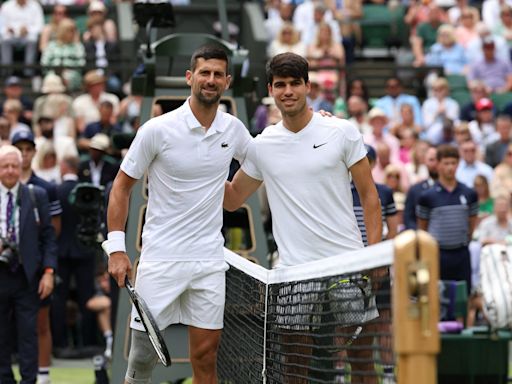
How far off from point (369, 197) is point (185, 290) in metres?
1.20

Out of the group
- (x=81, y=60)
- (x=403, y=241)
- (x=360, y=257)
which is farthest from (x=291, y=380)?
(x=81, y=60)

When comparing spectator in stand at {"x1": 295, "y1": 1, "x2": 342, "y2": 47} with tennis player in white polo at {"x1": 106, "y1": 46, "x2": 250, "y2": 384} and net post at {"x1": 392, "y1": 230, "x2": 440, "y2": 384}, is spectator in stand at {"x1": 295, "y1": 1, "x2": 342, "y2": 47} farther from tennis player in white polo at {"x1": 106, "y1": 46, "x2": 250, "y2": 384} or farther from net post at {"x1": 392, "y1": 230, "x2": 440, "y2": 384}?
net post at {"x1": 392, "y1": 230, "x2": 440, "y2": 384}

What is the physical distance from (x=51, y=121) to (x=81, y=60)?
3605mm

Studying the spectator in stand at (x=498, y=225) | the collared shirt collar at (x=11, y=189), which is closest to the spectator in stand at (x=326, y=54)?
the spectator in stand at (x=498, y=225)

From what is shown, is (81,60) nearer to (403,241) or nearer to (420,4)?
(420,4)

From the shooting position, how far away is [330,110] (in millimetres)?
18703

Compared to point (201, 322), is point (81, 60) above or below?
above

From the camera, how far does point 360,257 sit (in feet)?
21.9

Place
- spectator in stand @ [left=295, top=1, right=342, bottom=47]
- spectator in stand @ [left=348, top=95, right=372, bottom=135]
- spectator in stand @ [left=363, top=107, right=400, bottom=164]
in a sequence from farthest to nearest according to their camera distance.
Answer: spectator in stand @ [left=295, top=1, right=342, bottom=47] < spectator in stand @ [left=348, top=95, right=372, bottom=135] < spectator in stand @ [left=363, top=107, right=400, bottom=164]

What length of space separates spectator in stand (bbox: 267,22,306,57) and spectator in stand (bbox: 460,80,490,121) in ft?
8.62

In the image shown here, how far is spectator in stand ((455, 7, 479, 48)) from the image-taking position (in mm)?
24328

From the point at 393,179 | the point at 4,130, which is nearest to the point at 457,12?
the point at 393,179

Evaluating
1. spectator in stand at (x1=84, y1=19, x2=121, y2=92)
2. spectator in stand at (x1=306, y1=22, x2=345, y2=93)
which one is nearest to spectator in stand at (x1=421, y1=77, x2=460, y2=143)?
spectator in stand at (x1=306, y1=22, x2=345, y2=93)

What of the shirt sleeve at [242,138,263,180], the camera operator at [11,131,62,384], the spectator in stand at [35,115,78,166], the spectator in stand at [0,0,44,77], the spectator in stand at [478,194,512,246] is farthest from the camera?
the spectator in stand at [0,0,44,77]
